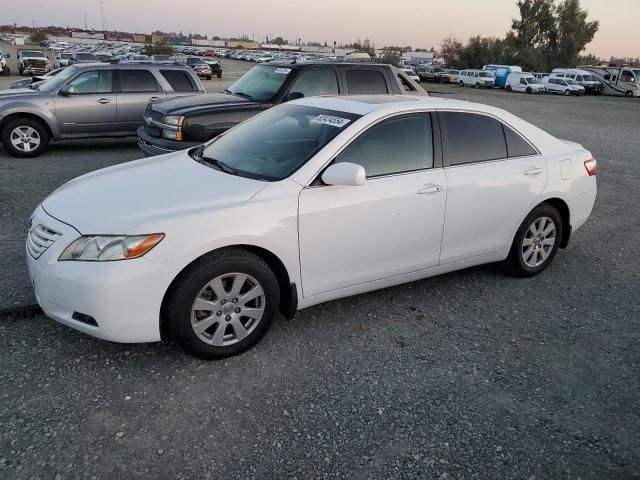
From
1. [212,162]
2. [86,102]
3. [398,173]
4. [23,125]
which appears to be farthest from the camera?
[86,102]

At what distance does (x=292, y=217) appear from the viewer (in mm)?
3445

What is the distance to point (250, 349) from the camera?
3580 millimetres

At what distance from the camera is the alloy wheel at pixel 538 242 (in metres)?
4.79

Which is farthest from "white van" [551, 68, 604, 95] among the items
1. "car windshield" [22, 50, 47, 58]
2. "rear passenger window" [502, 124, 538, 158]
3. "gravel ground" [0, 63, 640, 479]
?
"gravel ground" [0, 63, 640, 479]

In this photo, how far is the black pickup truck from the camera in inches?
292

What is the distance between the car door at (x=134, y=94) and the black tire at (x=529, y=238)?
24.6 ft

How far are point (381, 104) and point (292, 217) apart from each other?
1.30 metres

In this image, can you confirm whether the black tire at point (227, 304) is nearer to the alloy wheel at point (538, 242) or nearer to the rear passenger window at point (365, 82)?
the alloy wheel at point (538, 242)

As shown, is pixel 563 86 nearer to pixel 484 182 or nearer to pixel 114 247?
pixel 484 182

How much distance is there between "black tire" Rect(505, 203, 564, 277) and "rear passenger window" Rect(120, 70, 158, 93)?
798 centimetres

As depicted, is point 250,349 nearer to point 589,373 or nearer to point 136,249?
point 136,249

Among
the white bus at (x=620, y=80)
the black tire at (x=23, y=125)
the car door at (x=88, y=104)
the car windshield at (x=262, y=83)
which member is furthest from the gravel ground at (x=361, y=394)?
the white bus at (x=620, y=80)

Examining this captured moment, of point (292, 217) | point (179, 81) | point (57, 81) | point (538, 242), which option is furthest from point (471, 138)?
point (57, 81)

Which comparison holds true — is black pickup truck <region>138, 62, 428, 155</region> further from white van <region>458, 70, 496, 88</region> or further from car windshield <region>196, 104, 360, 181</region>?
white van <region>458, 70, 496, 88</region>
